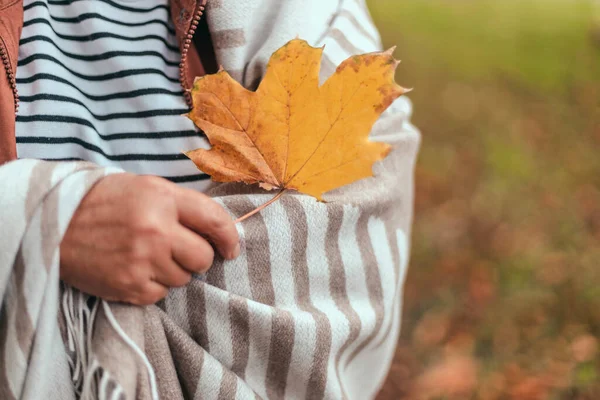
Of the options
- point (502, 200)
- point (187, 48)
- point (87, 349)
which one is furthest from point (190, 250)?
point (502, 200)

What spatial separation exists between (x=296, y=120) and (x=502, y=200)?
112 cm

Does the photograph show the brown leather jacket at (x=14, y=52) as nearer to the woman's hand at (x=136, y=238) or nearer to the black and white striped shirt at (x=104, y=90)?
the black and white striped shirt at (x=104, y=90)

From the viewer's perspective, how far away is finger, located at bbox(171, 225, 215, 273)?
19.4 inches

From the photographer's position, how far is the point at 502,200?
1.55m

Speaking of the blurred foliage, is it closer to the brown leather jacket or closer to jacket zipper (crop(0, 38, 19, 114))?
the brown leather jacket

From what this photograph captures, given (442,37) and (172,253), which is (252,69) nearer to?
(172,253)

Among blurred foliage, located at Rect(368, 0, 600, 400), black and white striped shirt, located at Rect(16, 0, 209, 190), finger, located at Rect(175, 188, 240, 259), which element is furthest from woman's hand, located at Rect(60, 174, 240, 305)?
A: blurred foliage, located at Rect(368, 0, 600, 400)

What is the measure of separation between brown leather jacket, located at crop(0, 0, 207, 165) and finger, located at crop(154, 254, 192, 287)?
234mm

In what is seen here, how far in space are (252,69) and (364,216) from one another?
223 millimetres

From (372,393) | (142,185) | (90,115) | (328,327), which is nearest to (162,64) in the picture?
(90,115)

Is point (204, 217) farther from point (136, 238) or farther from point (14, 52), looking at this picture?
point (14, 52)

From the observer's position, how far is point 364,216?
0.66 m

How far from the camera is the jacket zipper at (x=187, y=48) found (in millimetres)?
655

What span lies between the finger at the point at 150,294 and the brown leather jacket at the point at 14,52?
0.75 ft
